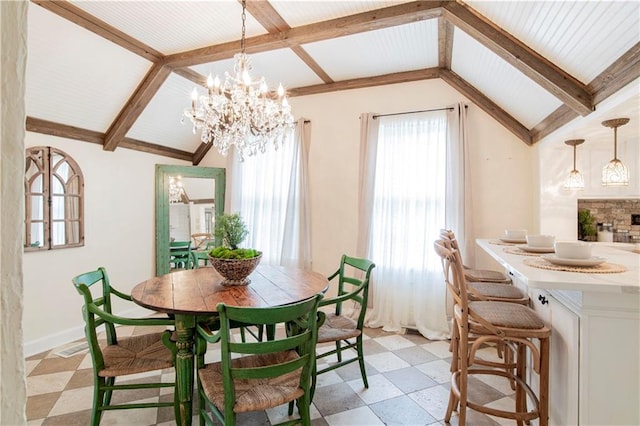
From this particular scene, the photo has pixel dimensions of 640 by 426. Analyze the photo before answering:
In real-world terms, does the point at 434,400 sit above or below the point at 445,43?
below

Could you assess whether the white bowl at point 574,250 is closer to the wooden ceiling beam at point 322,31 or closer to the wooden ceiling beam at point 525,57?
the wooden ceiling beam at point 525,57

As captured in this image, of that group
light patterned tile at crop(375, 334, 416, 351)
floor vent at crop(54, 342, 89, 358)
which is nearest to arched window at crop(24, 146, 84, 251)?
floor vent at crop(54, 342, 89, 358)

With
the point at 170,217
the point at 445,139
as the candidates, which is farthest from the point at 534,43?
the point at 170,217

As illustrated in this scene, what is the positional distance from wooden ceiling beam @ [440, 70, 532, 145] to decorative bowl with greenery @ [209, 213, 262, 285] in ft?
8.97

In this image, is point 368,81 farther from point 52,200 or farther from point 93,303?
point 52,200

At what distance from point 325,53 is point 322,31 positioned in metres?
0.61

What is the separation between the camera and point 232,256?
7.43 feet

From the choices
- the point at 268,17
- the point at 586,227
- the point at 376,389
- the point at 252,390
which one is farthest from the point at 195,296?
the point at 586,227

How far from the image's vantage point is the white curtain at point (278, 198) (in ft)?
13.2

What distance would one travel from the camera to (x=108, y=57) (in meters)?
3.01

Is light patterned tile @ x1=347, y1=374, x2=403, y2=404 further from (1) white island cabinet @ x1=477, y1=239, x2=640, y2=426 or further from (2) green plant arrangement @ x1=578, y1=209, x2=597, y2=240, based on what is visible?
(2) green plant arrangement @ x1=578, y1=209, x2=597, y2=240

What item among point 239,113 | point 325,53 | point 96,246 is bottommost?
point 96,246

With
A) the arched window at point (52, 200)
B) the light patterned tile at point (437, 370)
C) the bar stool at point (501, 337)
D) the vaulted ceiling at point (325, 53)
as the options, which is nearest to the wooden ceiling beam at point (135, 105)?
the vaulted ceiling at point (325, 53)

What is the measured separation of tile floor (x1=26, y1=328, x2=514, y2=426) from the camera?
209 cm
